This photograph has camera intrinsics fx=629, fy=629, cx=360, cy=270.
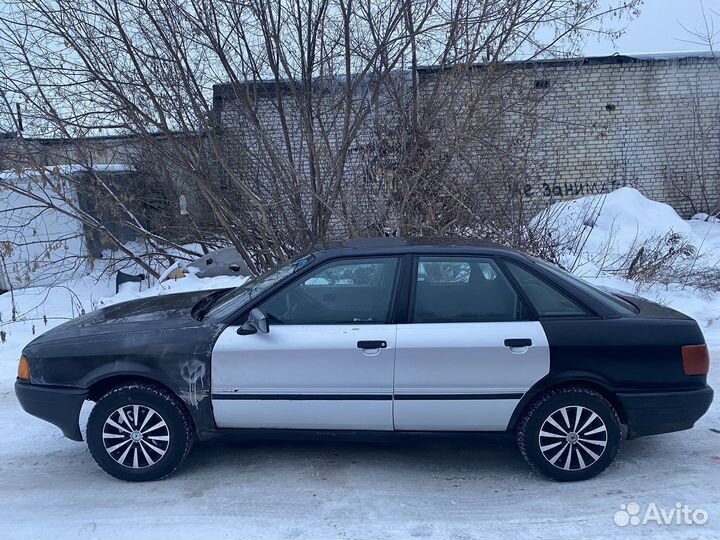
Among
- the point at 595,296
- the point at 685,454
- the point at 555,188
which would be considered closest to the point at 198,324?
the point at 595,296

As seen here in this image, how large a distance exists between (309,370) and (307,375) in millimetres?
35

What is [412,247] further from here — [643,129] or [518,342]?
[643,129]

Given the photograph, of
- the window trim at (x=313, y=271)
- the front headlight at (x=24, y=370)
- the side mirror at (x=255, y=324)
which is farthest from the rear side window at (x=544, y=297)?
the front headlight at (x=24, y=370)

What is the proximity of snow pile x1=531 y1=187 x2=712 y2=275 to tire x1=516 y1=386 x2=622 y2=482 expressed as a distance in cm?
544

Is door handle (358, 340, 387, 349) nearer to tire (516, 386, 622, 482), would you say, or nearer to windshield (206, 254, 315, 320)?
windshield (206, 254, 315, 320)

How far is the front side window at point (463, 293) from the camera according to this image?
3898 millimetres

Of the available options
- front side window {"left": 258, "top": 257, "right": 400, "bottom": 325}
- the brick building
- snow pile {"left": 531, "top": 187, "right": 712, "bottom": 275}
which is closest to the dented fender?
front side window {"left": 258, "top": 257, "right": 400, "bottom": 325}

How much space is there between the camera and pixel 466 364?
3.76 m

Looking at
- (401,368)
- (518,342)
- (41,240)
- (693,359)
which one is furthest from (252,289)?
(41,240)

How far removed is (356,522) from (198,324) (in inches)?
61.3

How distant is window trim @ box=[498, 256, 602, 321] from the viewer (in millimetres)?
3875

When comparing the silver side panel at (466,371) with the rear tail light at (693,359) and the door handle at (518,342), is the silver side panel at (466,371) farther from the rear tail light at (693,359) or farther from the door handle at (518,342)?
the rear tail light at (693,359)

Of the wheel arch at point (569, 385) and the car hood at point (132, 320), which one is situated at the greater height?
the car hood at point (132, 320)

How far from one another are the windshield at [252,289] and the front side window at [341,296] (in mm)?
138
